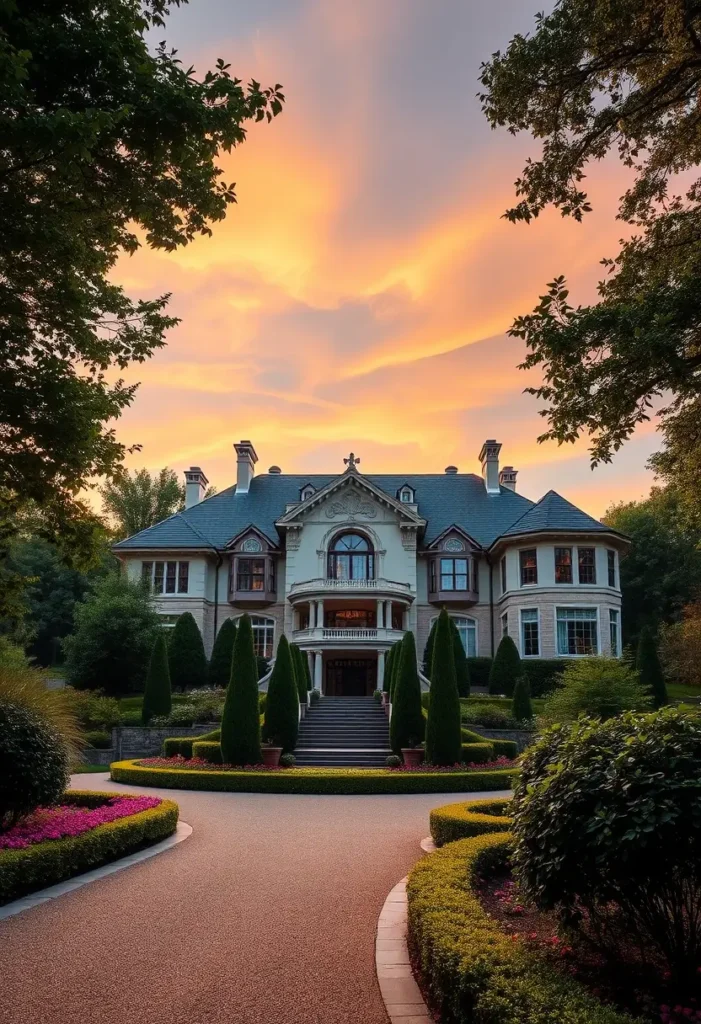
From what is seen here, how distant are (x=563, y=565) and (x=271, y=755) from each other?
67.0ft

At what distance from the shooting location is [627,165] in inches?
435

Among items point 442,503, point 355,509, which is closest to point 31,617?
point 355,509

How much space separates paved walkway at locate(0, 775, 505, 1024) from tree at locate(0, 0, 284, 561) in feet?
16.8

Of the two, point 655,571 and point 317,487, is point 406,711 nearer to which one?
point 317,487

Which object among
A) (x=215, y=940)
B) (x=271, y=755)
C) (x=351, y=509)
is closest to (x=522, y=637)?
(x=351, y=509)

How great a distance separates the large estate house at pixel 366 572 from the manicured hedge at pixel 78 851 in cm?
2581

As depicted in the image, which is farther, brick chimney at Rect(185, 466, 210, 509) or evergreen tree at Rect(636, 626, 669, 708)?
brick chimney at Rect(185, 466, 210, 509)

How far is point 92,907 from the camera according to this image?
7836 mm

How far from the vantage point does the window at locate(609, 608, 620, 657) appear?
3703 cm

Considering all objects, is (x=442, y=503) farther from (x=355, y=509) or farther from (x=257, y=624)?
(x=257, y=624)

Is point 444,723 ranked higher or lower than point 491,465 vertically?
lower

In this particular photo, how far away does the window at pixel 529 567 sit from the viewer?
123 feet

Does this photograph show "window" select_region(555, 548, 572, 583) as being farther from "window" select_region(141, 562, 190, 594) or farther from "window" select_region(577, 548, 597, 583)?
"window" select_region(141, 562, 190, 594)

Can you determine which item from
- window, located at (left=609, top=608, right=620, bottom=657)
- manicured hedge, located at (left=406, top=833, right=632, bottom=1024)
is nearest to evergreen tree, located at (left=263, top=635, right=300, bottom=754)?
manicured hedge, located at (left=406, top=833, right=632, bottom=1024)
